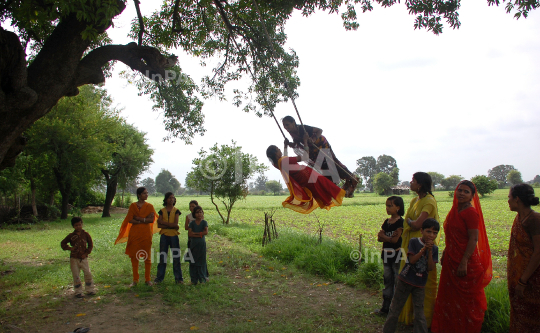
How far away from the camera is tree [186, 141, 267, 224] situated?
16.4 meters

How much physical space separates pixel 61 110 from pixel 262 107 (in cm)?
1314

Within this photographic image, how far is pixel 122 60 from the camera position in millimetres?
5824

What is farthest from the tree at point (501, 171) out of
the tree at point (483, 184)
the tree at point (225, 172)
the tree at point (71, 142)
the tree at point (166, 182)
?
the tree at point (166, 182)

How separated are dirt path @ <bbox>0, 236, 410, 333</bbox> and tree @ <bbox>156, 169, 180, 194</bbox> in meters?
84.1

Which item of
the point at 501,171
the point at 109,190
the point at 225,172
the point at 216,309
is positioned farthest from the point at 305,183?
the point at 501,171

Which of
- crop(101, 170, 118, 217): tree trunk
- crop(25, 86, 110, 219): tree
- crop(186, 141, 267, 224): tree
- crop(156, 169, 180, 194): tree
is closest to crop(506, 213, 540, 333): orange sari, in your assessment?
crop(186, 141, 267, 224): tree

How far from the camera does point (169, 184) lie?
8738 cm

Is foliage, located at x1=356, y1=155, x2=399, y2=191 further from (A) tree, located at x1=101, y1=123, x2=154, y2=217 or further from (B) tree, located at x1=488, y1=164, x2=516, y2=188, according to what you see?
(A) tree, located at x1=101, y1=123, x2=154, y2=217

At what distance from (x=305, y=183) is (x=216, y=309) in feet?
7.74

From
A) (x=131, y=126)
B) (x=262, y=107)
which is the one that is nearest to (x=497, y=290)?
(x=262, y=107)

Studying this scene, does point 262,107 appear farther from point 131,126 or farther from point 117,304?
point 131,126

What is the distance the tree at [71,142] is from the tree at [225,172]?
5.75 m

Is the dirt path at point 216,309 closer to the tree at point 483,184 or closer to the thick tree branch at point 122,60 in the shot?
the thick tree branch at point 122,60

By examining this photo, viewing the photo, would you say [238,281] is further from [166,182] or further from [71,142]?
[166,182]
